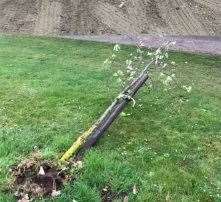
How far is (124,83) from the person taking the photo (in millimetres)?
12914

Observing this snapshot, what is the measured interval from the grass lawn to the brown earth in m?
1.58

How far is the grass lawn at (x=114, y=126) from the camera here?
8453mm

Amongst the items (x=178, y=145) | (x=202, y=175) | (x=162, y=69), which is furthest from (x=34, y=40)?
(x=202, y=175)

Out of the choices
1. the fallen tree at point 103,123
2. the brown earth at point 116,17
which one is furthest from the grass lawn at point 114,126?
the brown earth at point 116,17

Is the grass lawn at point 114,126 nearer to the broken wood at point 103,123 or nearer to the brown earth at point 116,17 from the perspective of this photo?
the broken wood at point 103,123

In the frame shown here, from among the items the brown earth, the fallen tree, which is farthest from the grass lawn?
the brown earth

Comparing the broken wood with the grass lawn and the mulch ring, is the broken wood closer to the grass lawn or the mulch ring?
the grass lawn

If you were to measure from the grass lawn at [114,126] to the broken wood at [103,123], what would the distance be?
0.19m

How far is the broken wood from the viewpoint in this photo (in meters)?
9.06

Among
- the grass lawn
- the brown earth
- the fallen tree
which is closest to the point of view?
the grass lawn

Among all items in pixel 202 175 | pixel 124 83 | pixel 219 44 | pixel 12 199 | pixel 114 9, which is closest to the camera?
pixel 12 199

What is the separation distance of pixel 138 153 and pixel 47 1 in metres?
10.5

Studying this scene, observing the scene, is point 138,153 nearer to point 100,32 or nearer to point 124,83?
point 124,83

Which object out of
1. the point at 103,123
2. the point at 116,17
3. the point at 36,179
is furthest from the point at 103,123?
the point at 116,17
